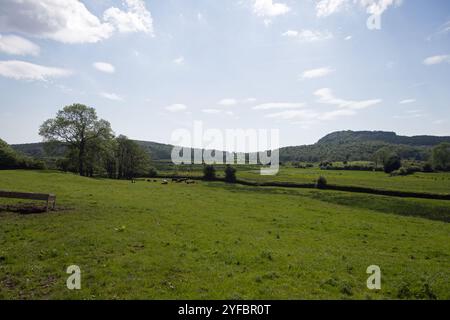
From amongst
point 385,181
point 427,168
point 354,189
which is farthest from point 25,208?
point 427,168

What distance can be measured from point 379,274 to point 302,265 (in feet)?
11.7

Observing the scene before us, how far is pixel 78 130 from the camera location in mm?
61594

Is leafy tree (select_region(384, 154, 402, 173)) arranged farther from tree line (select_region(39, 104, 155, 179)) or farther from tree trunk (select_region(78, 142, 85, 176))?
tree trunk (select_region(78, 142, 85, 176))

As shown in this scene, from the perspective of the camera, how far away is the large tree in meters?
59.4

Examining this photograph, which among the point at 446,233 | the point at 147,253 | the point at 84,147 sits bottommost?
the point at 446,233

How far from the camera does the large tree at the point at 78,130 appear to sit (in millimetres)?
59406

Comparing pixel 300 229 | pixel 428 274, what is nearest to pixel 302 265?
pixel 428 274

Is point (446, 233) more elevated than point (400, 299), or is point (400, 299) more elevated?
point (400, 299)

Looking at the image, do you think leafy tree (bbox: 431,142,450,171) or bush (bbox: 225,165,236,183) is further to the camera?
leafy tree (bbox: 431,142,450,171)

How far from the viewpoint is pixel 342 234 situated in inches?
873

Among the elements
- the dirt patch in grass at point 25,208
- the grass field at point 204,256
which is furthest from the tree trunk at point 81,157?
the grass field at point 204,256

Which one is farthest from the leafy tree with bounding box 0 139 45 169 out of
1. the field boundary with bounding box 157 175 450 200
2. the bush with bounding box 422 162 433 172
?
the bush with bounding box 422 162 433 172

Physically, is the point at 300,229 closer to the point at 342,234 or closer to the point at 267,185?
the point at 342,234

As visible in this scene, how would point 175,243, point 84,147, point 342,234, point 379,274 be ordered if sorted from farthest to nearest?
point 84,147 < point 342,234 < point 175,243 < point 379,274
